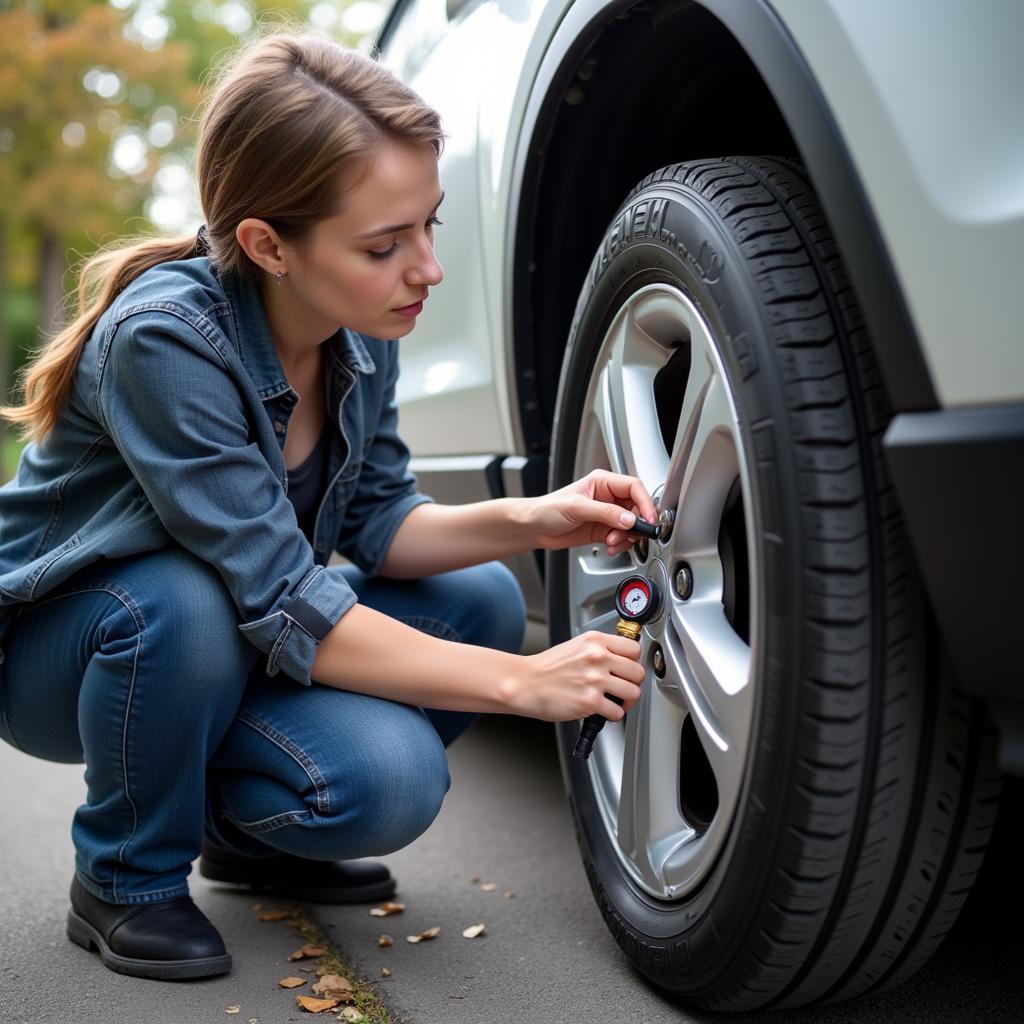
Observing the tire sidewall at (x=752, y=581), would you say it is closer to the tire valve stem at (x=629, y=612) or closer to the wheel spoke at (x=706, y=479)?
the wheel spoke at (x=706, y=479)

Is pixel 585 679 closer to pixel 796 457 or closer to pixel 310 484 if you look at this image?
pixel 796 457

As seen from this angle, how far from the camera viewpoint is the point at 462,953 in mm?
1607

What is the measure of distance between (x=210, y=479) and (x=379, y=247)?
14.1 inches

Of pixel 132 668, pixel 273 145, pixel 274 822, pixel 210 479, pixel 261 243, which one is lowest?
pixel 274 822

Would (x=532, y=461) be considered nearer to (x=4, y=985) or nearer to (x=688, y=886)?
(x=688, y=886)

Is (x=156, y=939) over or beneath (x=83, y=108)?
beneath

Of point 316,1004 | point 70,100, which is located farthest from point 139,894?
point 70,100

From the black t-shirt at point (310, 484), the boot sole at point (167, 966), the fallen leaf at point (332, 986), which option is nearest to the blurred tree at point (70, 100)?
the black t-shirt at point (310, 484)

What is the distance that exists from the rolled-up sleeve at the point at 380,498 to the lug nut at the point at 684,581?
67 centimetres

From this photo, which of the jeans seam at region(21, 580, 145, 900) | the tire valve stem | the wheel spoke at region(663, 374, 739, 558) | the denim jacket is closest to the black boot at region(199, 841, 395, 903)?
the jeans seam at region(21, 580, 145, 900)

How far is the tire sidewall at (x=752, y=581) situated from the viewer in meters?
1.10

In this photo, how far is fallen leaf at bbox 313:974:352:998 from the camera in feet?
4.84

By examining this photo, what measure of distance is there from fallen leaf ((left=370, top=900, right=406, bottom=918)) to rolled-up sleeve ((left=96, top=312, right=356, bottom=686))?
462mm

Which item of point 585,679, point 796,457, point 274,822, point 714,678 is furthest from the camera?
point 274,822
